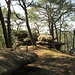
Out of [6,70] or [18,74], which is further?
[18,74]

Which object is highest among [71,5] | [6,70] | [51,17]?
[71,5]

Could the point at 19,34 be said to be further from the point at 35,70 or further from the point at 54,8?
the point at 35,70

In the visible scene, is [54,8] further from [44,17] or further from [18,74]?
[18,74]

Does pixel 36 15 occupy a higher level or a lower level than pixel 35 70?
higher

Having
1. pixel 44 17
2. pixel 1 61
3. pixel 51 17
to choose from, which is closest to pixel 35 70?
pixel 1 61

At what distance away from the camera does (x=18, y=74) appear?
7930 millimetres

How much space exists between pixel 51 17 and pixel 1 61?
15073mm

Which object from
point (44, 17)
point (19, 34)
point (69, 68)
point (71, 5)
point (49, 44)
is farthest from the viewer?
point (44, 17)

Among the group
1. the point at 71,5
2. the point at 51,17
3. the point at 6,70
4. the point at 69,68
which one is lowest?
the point at 69,68

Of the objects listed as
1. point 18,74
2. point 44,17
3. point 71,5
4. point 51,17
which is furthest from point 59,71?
point 44,17

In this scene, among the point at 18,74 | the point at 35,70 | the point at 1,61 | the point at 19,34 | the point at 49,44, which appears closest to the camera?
the point at 1,61

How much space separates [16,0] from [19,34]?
272 inches

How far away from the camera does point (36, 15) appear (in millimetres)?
28453

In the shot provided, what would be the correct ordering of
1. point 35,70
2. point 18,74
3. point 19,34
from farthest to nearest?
point 19,34 < point 35,70 < point 18,74
